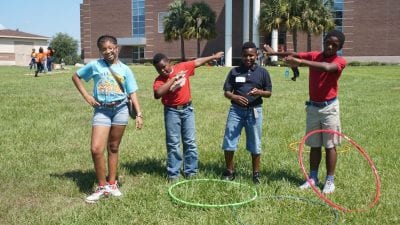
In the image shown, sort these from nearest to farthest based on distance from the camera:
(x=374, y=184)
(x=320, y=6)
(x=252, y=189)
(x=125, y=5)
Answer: (x=252, y=189)
(x=374, y=184)
(x=320, y=6)
(x=125, y=5)

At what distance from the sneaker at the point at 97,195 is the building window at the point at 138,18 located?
3059 inches

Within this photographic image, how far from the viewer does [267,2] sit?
57594 millimetres

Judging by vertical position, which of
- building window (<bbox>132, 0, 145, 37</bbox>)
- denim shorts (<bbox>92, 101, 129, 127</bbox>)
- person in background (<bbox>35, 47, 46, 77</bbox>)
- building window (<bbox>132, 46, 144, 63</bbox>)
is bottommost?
denim shorts (<bbox>92, 101, 129, 127</bbox>)

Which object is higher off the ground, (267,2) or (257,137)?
(267,2)

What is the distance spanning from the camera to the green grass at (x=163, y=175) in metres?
5.25

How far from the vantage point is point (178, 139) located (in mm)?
6699

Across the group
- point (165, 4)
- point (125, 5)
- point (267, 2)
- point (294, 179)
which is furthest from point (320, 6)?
point (294, 179)

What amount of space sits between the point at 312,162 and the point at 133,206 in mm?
2540

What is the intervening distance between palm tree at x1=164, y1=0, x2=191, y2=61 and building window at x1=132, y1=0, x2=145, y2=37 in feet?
50.1

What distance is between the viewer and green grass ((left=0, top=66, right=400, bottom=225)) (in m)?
5.25

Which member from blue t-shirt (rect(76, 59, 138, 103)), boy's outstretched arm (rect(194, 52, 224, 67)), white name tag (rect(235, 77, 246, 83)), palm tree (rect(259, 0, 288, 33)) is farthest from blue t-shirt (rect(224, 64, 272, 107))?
palm tree (rect(259, 0, 288, 33))

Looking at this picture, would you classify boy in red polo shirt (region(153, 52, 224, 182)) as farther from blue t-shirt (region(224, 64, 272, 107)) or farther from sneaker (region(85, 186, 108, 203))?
sneaker (region(85, 186, 108, 203))

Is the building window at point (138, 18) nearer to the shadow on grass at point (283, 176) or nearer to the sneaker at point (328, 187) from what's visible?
the shadow on grass at point (283, 176)

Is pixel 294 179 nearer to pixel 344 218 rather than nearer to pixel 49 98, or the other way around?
pixel 344 218
